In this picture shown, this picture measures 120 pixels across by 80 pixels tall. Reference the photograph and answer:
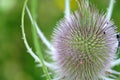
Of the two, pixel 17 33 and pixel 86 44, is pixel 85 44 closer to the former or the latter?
pixel 86 44

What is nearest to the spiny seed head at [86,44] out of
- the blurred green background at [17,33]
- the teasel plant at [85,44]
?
the teasel plant at [85,44]

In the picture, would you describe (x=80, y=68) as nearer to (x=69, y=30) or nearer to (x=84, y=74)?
(x=84, y=74)

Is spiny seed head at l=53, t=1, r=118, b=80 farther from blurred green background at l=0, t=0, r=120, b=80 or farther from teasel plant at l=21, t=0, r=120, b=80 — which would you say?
blurred green background at l=0, t=0, r=120, b=80

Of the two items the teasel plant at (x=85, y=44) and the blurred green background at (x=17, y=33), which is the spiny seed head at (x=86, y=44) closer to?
the teasel plant at (x=85, y=44)

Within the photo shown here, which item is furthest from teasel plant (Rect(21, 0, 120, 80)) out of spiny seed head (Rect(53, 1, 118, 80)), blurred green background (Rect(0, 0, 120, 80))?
blurred green background (Rect(0, 0, 120, 80))

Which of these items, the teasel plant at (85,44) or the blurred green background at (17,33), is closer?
the teasel plant at (85,44)

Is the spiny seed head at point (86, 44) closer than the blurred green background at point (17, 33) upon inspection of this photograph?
Yes

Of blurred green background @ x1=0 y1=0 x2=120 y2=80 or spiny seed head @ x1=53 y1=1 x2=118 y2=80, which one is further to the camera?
blurred green background @ x1=0 y1=0 x2=120 y2=80
